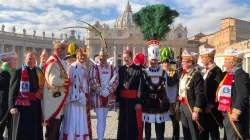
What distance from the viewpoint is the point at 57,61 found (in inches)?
241

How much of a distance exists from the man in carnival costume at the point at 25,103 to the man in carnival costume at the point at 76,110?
0.63 m

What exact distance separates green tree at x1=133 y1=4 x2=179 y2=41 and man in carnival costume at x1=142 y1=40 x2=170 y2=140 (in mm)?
47168

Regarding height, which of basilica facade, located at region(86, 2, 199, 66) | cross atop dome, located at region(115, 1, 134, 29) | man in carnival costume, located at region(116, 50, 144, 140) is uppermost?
cross atop dome, located at region(115, 1, 134, 29)

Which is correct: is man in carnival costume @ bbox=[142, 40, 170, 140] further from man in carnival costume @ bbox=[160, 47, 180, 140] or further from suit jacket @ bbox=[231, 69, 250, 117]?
suit jacket @ bbox=[231, 69, 250, 117]

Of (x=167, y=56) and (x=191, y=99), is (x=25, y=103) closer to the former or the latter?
(x=191, y=99)

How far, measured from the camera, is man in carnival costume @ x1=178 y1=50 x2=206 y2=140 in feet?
19.5

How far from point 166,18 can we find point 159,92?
1948 inches

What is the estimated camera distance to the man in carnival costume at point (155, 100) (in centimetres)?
698

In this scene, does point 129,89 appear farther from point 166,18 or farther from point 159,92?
point 166,18

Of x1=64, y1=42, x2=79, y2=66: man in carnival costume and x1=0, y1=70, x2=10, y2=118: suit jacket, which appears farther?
x1=64, y1=42, x2=79, y2=66: man in carnival costume

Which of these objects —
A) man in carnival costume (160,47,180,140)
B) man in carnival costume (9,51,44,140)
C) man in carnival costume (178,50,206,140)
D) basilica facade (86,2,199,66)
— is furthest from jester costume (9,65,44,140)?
basilica facade (86,2,199,66)

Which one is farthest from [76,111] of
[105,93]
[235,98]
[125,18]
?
[125,18]

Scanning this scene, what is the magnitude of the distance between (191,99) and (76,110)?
2477 mm

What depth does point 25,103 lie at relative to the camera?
5805 millimetres
